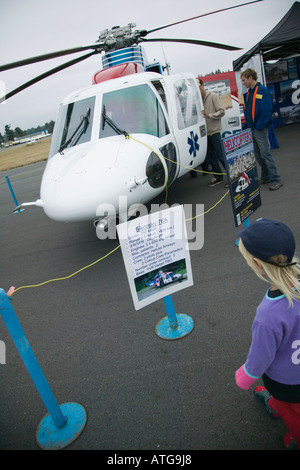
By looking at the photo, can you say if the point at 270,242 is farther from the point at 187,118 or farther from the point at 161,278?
the point at 187,118

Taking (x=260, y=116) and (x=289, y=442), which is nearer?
(x=289, y=442)

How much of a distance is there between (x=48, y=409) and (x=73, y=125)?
4134mm

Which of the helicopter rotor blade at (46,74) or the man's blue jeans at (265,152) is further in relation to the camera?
the man's blue jeans at (265,152)

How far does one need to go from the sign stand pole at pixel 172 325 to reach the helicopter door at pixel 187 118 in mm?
3311

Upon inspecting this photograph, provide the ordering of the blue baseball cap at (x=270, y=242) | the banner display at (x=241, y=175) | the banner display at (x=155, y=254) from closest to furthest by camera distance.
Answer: the blue baseball cap at (x=270, y=242)
the banner display at (x=155, y=254)
the banner display at (x=241, y=175)

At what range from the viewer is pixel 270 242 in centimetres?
151

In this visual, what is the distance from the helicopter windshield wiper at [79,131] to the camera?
15.8 feet

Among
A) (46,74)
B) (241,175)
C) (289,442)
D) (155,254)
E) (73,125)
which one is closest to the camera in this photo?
(289,442)

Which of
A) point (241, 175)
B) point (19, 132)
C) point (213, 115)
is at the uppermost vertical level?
point (19, 132)

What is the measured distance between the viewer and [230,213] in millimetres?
5789

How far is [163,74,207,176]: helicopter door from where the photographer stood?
5590 mm

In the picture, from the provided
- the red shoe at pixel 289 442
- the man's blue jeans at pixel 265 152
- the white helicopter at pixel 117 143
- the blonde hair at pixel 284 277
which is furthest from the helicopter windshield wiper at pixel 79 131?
the red shoe at pixel 289 442

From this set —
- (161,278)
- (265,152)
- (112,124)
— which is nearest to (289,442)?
(161,278)

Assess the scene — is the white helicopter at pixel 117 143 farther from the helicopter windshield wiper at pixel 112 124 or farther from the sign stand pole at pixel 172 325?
the sign stand pole at pixel 172 325
